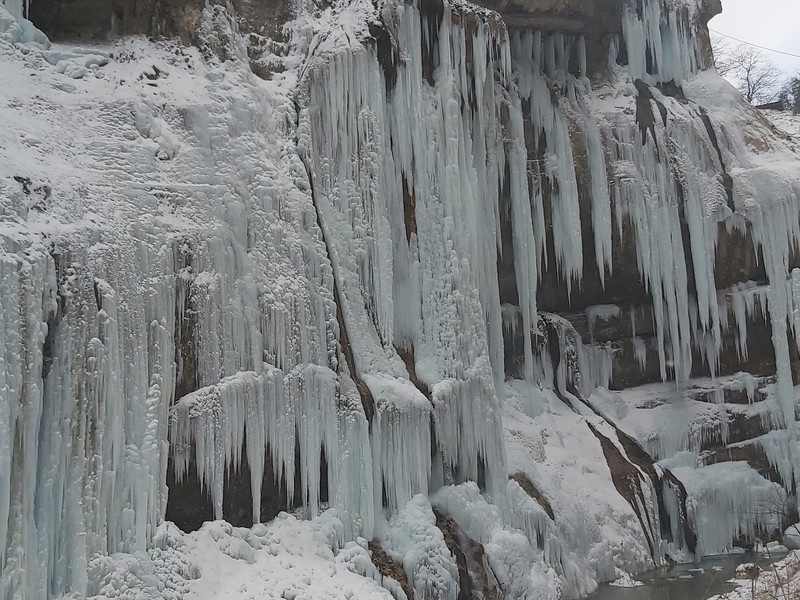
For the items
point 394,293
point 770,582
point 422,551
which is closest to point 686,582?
point 422,551

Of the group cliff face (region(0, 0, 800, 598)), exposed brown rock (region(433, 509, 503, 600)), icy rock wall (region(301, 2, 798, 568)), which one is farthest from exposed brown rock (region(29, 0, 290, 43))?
exposed brown rock (region(433, 509, 503, 600))

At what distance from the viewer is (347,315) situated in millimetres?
10766

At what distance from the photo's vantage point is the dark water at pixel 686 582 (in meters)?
12.0

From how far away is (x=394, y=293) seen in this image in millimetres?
11727

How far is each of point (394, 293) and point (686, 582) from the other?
6.22 metres

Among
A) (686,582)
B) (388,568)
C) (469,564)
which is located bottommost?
(686,582)

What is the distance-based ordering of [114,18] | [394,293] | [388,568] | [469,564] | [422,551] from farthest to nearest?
[394,293], [114,18], [469,564], [422,551], [388,568]

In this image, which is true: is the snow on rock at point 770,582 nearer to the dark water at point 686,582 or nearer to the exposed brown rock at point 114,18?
the dark water at point 686,582

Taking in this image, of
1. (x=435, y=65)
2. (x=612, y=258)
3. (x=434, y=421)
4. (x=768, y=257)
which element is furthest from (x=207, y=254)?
(x=768, y=257)

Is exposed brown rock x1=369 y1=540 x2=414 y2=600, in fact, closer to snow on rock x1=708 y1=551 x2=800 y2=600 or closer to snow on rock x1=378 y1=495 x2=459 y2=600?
snow on rock x1=378 y1=495 x2=459 y2=600

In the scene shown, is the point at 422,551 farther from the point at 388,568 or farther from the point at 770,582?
the point at 770,582

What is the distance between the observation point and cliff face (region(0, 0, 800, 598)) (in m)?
8.11

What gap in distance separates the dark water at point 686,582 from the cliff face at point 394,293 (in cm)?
46

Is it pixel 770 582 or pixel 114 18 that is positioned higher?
pixel 114 18
